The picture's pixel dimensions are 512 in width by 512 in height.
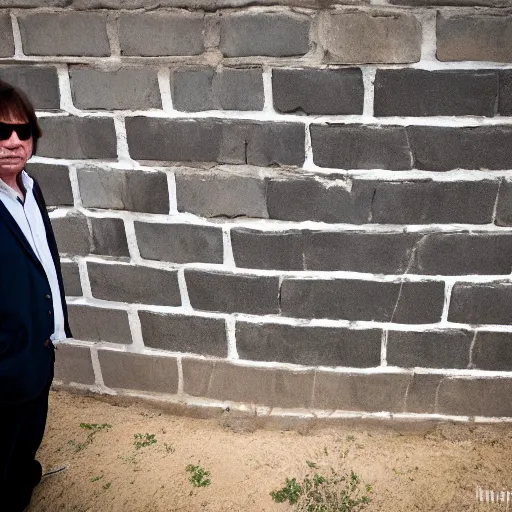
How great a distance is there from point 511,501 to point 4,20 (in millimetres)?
2298

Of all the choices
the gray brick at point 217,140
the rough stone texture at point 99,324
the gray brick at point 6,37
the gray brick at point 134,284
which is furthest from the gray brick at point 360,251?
the gray brick at point 6,37

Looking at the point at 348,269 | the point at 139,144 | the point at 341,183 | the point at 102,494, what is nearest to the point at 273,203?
the point at 341,183

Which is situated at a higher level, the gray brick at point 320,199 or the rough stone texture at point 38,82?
the rough stone texture at point 38,82

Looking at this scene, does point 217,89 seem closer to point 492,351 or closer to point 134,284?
point 134,284

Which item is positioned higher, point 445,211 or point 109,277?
point 445,211

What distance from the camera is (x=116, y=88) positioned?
1715 millimetres

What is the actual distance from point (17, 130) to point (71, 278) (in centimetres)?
78

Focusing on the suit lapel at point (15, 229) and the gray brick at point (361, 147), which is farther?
the gray brick at point (361, 147)

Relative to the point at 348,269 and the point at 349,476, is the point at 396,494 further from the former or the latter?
the point at 348,269

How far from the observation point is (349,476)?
1878 mm

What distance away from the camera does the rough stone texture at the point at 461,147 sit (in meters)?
1.60

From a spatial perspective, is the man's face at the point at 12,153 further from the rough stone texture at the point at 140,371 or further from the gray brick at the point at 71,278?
the rough stone texture at the point at 140,371

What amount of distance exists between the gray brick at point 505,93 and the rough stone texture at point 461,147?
5cm

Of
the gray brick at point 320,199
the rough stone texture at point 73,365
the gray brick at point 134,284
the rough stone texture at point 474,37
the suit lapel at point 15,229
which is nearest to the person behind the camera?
the suit lapel at point 15,229
